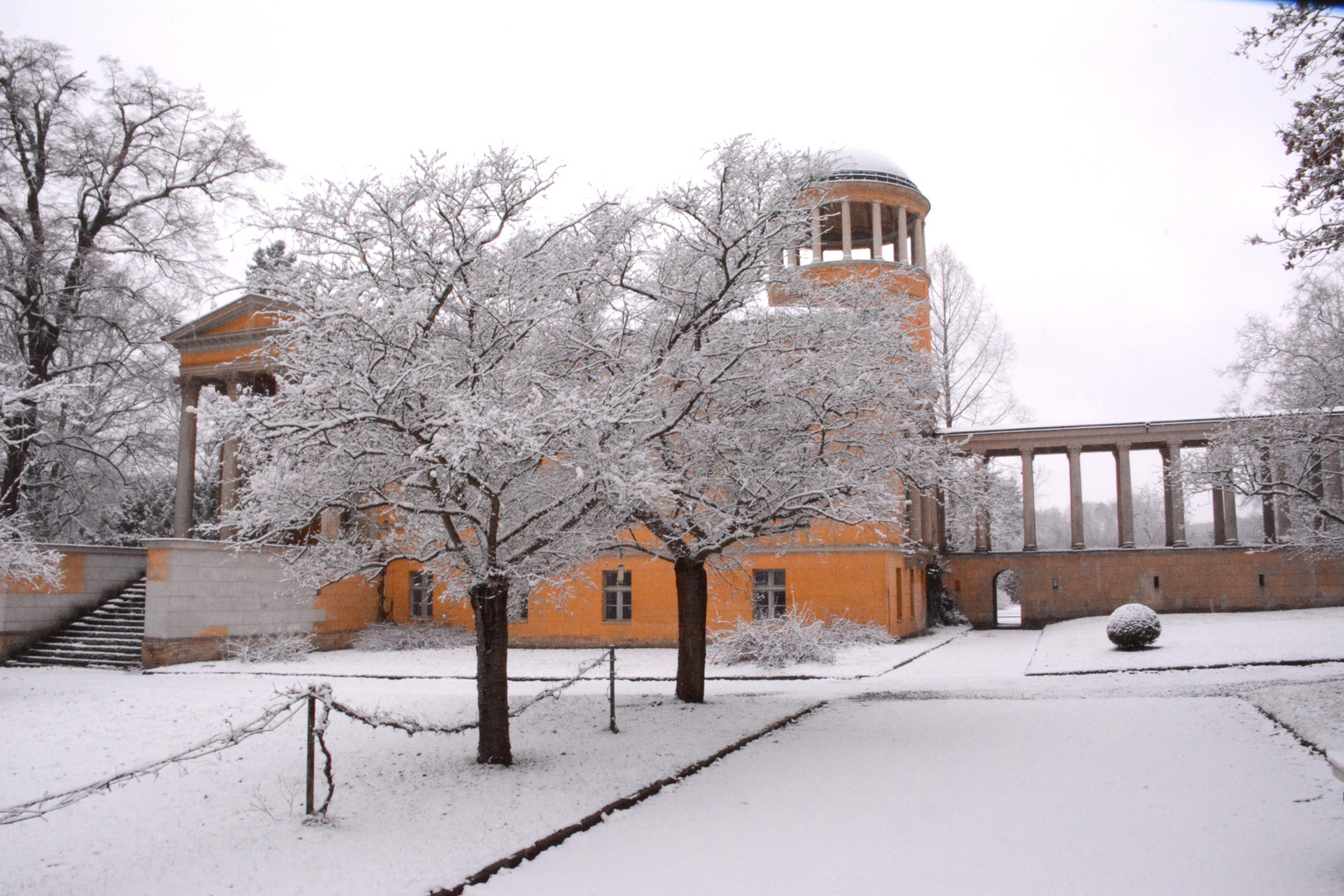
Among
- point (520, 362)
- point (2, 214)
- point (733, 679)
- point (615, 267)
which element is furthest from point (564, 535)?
point (2, 214)

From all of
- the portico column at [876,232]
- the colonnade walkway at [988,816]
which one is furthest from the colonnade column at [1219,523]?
the colonnade walkway at [988,816]

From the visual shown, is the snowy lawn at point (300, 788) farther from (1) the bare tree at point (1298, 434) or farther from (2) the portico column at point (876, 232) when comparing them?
(2) the portico column at point (876, 232)

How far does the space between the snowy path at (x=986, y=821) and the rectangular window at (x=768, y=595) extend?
13088mm

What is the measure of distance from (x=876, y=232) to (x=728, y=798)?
2458 cm

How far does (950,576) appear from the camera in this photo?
39188mm

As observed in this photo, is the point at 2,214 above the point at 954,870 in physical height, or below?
above

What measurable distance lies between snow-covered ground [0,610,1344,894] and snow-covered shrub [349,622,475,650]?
29.9ft

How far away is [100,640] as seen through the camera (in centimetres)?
2094

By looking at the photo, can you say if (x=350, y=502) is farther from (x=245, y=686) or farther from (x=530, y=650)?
(x=530, y=650)

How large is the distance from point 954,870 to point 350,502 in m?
6.39

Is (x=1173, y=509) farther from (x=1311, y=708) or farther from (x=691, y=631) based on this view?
(x=691, y=631)

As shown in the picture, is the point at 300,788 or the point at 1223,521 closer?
the point at 300,788

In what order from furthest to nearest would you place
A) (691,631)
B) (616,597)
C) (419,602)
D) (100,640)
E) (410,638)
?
1. (419,602)
2. (616,597)
3. (410,638)
4. (100,640)
5. (691,631)

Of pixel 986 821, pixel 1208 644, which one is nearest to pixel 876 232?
pixel 1208 644
